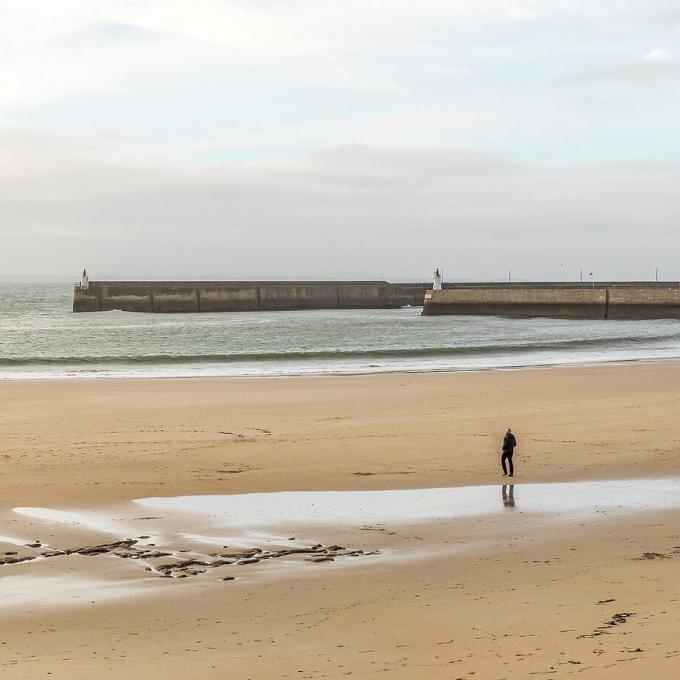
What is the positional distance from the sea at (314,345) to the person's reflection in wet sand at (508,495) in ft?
57.8

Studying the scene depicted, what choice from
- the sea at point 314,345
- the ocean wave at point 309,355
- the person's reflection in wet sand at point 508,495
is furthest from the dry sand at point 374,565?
the ocean wave at point 309,355

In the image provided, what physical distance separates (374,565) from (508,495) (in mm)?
3794

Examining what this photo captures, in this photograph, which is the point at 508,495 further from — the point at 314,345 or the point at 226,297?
the point at 226,297

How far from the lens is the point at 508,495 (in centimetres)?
1185

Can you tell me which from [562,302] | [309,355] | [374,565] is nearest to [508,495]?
[374,565]

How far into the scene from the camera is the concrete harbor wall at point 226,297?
82.5 m

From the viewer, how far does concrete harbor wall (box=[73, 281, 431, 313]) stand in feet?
271

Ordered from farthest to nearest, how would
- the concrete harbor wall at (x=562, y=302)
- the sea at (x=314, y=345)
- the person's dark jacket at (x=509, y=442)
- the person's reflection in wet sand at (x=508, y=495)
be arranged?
the concrete harbor wall at (x=562, y=302) < the sea at (x=314, y=345) < the person's dark jacket at (x=509, y=442) < the person's reflection in wet sand at (x=508, y=495)

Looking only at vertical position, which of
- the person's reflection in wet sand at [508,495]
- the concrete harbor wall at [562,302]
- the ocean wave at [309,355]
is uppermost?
the concrete harbor wall at [562,302]

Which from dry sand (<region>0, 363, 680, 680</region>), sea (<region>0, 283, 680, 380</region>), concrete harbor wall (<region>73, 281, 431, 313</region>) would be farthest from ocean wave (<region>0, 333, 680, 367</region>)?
concrete harbor wall (<region>73, 281, 431, 313</region>)

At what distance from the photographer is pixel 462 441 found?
16.2 meters

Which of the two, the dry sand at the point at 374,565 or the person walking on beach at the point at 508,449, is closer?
the dry sand at the point at 374,565

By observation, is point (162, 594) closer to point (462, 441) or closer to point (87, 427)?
point (462, 441)

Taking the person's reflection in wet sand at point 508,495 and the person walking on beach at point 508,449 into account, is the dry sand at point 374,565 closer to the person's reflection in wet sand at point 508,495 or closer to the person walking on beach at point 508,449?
the person's reflection in wet sand at point 508,495
